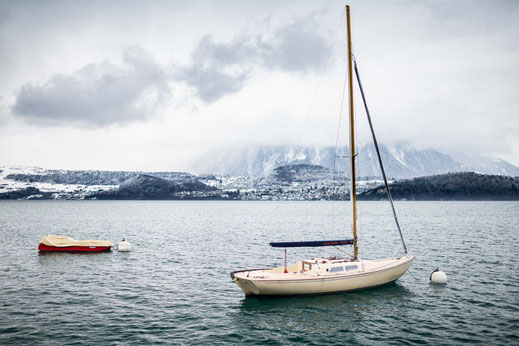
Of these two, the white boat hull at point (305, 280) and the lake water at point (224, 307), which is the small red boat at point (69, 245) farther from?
the white boat hull at point (305, 280)

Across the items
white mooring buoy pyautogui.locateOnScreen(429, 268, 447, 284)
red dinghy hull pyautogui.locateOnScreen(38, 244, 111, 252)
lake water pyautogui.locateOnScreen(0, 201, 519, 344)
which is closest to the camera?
lake water pyautogui.locateOnScreen(0, 201, 519, 344)

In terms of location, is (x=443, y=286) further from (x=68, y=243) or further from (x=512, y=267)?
(x=68, y=243)

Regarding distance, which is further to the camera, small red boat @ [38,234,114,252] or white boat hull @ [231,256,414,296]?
small red boat @ [38,234,114,252]

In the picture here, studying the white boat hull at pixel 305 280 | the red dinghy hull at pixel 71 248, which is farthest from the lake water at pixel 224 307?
the red dinghy hull at pixel 71 248

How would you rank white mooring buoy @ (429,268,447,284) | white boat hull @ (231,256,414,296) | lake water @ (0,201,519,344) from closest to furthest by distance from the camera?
lake water @ (0,201,519,344)
white boat hull @ (231,256,414,296)
white mooring buoy @ (429,268,447,284)

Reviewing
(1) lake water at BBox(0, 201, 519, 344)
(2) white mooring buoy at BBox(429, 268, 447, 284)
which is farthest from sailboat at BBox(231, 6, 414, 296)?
(2) white mooring buoy at BBox(429, 268, 447, 284)

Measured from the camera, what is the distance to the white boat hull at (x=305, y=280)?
2770 cm

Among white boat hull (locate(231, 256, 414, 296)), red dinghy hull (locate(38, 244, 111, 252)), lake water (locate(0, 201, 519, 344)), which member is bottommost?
lake water (locate(0, 201, 519, 344))

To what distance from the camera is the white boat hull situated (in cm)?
2770

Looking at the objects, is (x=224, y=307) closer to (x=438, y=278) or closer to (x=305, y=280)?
(x=305, y=280)

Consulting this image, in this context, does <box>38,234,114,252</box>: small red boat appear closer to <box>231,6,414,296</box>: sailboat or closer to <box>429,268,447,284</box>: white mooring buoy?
<box>231,6,414,296</box>: sailboat

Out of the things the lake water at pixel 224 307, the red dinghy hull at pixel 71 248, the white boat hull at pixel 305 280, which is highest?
the white boat hull at pixel 305 280

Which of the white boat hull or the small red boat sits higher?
the white boat hull

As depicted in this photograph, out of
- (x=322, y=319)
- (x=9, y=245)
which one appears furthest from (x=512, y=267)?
(x=9, y=245)
